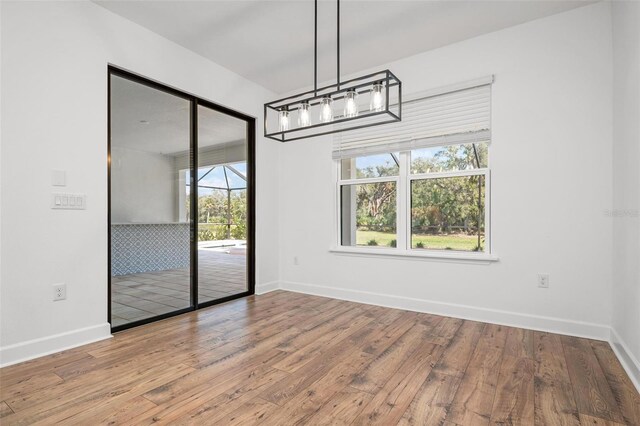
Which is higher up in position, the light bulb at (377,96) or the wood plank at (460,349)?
the light bulb at (377,96)

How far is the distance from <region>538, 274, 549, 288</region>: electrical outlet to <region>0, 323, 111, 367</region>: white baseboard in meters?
3.78

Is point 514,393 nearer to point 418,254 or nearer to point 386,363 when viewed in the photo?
point 386,363

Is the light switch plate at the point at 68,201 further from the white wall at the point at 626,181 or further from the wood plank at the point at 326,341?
the white wall at the point at 626,181

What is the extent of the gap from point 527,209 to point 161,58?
12.4 ft

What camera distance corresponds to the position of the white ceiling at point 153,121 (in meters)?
3.03

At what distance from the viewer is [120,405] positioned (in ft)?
5.82

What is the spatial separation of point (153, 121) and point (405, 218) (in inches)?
112

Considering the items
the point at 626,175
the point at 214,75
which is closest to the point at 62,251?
the point at 214,75

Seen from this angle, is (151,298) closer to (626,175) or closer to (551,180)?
(551,180)

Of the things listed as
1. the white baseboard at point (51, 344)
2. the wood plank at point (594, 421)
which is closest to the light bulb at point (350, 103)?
the wood plank at point (594, 421)

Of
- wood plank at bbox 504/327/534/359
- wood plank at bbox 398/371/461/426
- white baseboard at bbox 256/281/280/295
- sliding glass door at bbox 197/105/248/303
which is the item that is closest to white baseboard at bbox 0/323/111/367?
sliding glass door at bbox 197/105/248/303

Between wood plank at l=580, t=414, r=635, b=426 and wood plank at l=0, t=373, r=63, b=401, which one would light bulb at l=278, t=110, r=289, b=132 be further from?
wood plank at l=580, t=414, r=635, b=426

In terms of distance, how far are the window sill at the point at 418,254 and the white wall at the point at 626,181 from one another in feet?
3.01

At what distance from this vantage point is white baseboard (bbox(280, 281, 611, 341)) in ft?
9.01
